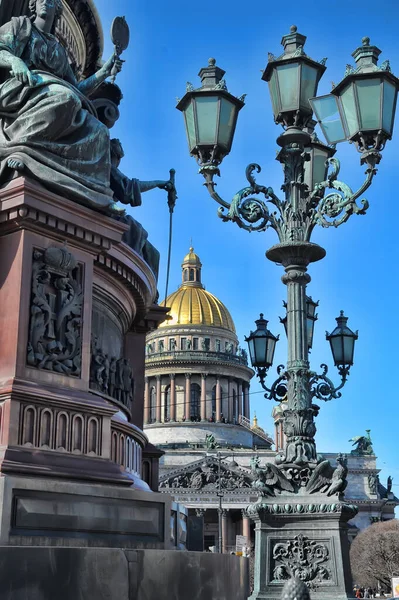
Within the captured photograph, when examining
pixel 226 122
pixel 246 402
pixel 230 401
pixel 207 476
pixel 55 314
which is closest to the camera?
pixel 55 314

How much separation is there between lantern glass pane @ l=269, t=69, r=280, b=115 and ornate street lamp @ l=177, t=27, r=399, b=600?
0.01 m

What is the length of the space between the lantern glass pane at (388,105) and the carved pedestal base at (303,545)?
4106mm

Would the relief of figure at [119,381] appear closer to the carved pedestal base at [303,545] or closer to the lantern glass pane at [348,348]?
the carved pedestal base at [303,545]

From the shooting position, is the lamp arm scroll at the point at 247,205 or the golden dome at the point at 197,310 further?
the golden dome at the point at 197,310

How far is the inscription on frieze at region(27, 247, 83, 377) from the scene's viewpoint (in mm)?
5953

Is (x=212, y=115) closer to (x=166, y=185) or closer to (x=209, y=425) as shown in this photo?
(x=166, y=185)

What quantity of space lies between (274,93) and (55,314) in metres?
5.41

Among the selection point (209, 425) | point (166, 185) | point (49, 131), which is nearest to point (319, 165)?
point (166, 185)

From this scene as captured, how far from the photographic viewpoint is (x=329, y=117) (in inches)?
414

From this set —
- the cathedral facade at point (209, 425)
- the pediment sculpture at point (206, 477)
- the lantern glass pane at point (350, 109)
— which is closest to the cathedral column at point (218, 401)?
the cathedral facade at point (209, 425)

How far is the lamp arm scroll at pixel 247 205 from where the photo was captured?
34.7 ft

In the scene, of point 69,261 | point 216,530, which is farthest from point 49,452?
point 216,530

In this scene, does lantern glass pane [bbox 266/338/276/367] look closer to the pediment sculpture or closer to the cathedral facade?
the cathedral facade

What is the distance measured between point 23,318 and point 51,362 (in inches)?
14.4
